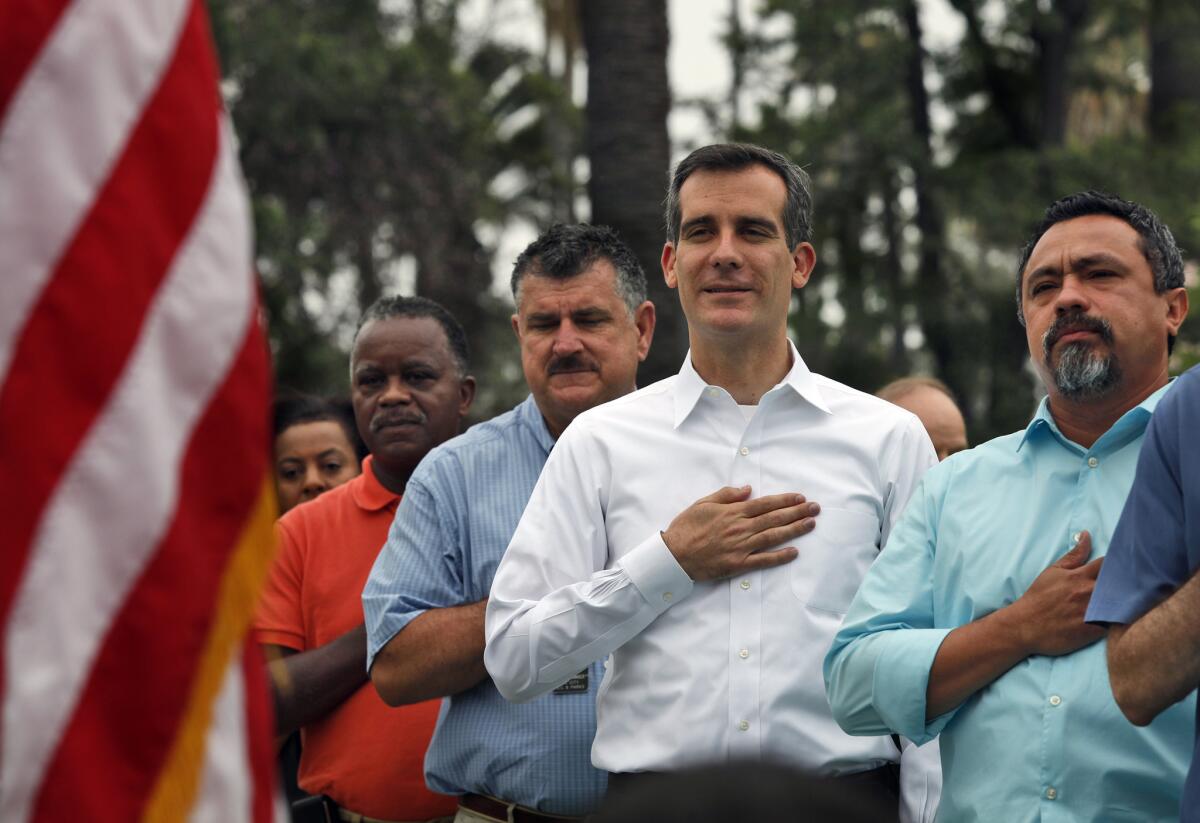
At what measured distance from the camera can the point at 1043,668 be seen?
339 centimetres

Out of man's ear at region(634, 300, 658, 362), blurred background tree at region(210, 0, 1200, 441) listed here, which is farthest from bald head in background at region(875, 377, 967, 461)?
blurred background tree at region(210, 0, 1200, 441)

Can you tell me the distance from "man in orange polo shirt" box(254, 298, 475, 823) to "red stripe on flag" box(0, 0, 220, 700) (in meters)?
2.79

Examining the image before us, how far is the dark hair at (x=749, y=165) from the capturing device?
4184 mm

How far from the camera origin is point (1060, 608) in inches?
130

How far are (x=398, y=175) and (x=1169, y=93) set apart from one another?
9.06 meters

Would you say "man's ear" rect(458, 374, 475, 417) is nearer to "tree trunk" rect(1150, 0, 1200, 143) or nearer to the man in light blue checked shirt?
the man in light blue checked shirt

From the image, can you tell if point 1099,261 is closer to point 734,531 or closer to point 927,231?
point 734,531

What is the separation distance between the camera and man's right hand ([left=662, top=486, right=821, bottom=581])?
374 cm

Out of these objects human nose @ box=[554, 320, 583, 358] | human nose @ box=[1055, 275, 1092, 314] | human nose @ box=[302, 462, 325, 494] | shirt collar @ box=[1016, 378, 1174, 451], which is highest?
human nose @ box=[554, 320, 583, 358]

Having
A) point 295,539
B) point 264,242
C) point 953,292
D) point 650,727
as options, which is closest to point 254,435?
point 650,727

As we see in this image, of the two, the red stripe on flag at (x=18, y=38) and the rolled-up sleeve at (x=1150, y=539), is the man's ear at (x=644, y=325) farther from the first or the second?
the red stripe on flag at (x=18, y=38)

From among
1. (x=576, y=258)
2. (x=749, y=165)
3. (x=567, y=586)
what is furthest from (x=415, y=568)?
(x=749, y=165)

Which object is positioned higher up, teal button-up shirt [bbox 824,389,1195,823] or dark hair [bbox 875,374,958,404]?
dark hair [bbox 875,374,958,404]

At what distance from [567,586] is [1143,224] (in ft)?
5.21
